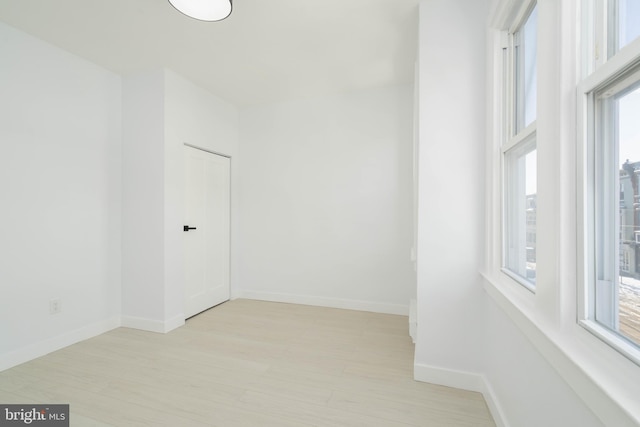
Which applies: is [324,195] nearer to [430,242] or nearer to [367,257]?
[367,257]

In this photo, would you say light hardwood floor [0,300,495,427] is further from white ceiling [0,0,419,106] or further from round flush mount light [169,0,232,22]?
white ceiling [0,0,419,106]

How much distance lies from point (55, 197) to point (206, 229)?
1366 millimetres

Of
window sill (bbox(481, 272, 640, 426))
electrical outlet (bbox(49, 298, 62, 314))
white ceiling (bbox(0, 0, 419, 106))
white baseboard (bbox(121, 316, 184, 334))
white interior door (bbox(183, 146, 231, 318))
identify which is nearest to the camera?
window sill (bbox(481, 272, 640, 426))

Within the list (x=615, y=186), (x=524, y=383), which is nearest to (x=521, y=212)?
(x=615, y=186)

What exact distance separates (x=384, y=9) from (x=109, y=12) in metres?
1.99

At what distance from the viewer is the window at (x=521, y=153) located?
122 cm

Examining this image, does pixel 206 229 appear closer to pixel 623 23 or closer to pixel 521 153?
pixel 521 153

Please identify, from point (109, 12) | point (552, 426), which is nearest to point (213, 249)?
point (109, 12)

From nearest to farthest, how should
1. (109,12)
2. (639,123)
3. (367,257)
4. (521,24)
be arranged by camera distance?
(639,123) → (521,24) → (109,12) → (367,257)

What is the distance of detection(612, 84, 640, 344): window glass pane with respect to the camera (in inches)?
26.3

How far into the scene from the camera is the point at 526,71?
1333 mm

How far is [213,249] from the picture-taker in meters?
3.35
